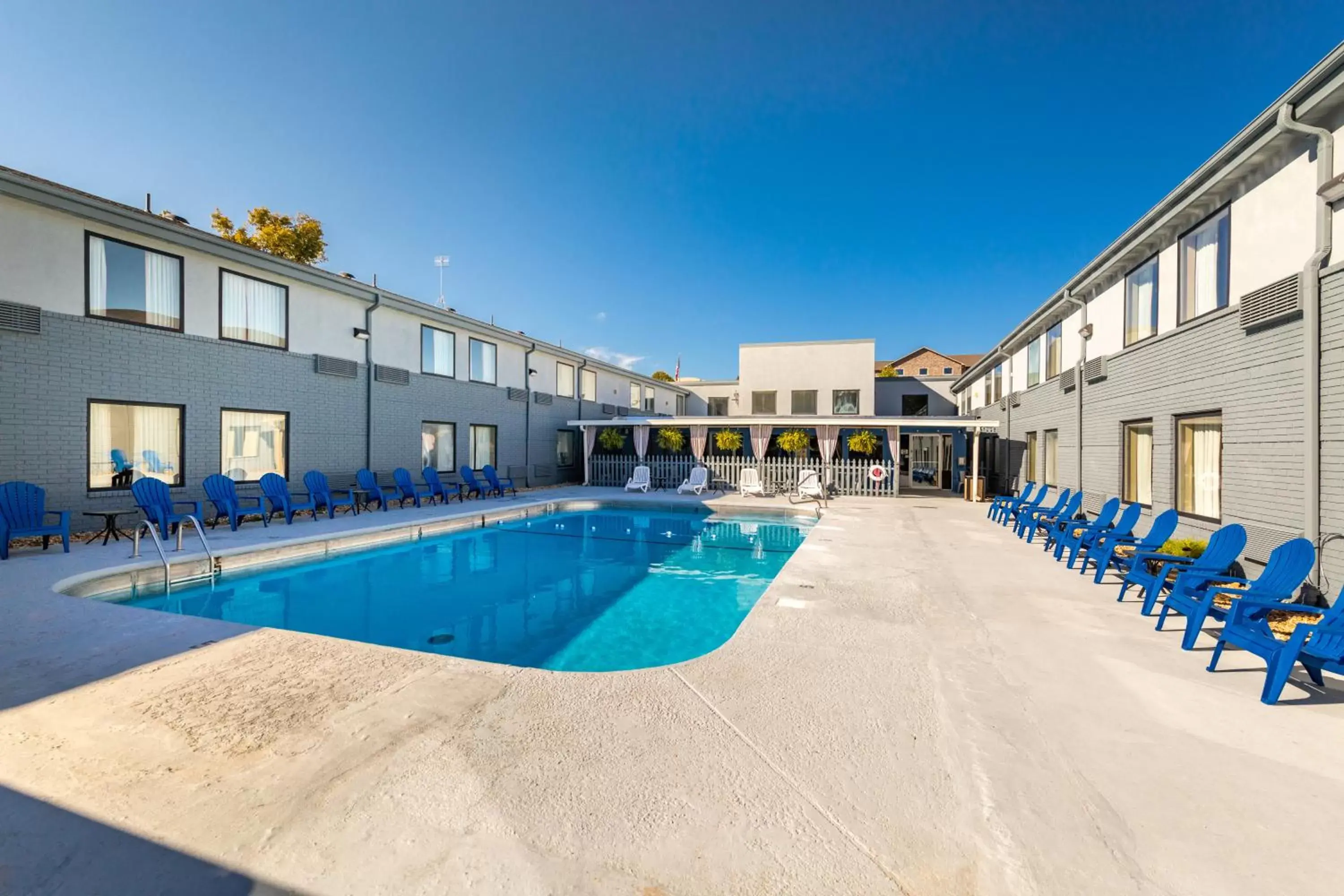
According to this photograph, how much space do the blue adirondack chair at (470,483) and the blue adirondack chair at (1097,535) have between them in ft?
41.1

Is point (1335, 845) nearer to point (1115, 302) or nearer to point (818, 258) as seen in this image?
point (1115, 302)

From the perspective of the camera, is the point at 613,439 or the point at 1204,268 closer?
the point at 1204,268

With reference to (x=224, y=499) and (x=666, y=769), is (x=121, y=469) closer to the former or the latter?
(x=224, y=499)

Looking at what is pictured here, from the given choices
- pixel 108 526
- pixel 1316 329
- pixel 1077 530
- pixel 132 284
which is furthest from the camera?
pixel 132 284

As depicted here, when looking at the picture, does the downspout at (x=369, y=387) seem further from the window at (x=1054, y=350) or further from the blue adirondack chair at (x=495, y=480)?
the window at (x=1054, y=350)

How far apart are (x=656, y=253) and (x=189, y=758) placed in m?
22.9

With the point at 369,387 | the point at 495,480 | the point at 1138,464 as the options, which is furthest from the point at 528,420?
the point at 1138,464

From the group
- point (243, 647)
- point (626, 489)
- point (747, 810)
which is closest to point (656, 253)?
point (626, 489)

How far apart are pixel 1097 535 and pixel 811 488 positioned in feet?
26.2

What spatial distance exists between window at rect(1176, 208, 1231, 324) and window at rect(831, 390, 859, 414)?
16.6m

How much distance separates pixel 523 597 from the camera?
23.0ft

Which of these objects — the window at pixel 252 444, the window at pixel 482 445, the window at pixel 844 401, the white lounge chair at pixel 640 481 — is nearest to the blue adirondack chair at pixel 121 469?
the window at pixel 252 444

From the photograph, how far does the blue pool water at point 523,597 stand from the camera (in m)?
5.45

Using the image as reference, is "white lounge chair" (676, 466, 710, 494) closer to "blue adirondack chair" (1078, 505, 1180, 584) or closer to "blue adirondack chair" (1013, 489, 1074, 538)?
"blue adirondack chair" (1013, 489, 1074, 538)
